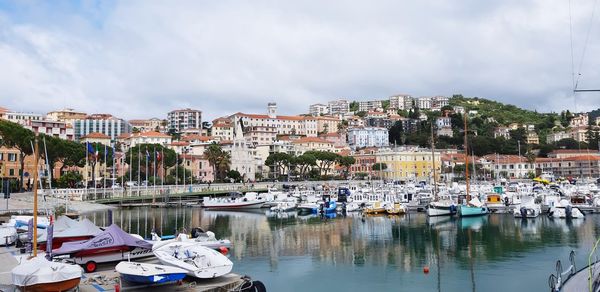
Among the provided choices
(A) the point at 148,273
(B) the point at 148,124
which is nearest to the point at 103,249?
(A) the point at 148,273

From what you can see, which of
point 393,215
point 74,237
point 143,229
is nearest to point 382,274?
point 74,237

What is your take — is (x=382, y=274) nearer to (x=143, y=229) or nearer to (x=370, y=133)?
(x=143, y=229)

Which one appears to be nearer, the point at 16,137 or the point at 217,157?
the point at 16,137

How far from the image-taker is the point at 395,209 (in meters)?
53.2

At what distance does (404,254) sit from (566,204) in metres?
25.2

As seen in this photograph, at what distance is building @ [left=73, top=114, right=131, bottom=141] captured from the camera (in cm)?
16000

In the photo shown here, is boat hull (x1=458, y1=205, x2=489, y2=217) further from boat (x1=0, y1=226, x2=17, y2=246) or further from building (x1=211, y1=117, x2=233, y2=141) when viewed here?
building (x1=211, y1=117, x2=233, y2=141)

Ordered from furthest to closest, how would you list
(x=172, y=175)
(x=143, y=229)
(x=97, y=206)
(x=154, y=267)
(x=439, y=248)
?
(x=172, y=175), (x=97, y=206), (x=143, y=229), (x=439, y=248), (x=154, y=267)

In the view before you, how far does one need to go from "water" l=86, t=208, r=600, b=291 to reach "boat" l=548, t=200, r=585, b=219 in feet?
4.31

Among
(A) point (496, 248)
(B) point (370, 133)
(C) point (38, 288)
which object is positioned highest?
(B) point (370, 133)

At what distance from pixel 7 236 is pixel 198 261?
14012 mm

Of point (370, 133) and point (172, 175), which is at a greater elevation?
point (370, 133)

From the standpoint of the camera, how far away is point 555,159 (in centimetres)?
13188

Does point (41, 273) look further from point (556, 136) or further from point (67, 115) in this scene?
point (556, 136)
